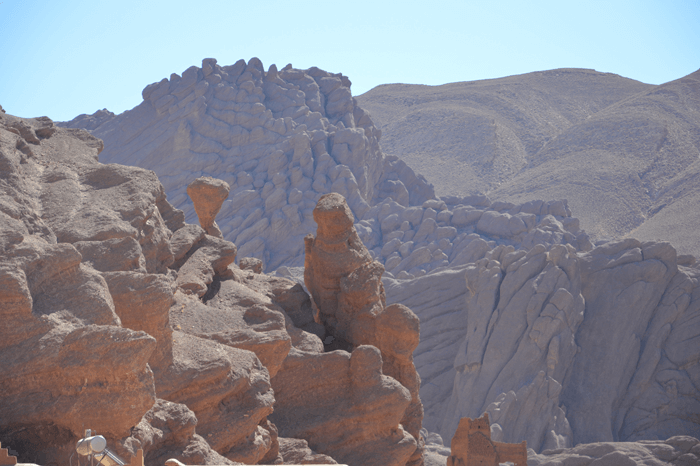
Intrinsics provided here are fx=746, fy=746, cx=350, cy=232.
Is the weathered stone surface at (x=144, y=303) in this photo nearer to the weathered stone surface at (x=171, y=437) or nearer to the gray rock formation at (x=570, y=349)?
the weathered stone surface at (x=171, y=437)

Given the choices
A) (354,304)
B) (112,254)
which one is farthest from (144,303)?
(354,304)

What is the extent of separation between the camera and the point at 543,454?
3475 centimetres

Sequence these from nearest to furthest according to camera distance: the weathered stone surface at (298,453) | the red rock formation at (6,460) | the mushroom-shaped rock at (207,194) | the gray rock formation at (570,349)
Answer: the red rock formation at (6,460), the weathered stone surface at (298,453), the mushroom-shaped rock at (207,194), the gray rock formation at (570,349)

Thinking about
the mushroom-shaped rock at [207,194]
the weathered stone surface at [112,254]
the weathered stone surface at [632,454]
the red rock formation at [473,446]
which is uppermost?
the mushroom-shaped rock at [207,194]

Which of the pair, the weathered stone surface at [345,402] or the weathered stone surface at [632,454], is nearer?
the weathered stone surface at [345,402]

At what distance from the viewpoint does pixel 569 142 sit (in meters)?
96.9

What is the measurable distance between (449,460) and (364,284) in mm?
11365

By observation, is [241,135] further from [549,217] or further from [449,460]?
Result: [449,460]

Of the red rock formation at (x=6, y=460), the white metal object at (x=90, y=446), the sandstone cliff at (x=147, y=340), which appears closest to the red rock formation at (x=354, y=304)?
the sandstone cliff at (x=147, y=340)

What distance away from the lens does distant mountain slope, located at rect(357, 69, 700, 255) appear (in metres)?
78.8

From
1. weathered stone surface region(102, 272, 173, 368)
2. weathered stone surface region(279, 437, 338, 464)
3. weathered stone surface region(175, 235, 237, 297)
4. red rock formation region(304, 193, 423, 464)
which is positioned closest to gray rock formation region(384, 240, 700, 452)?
red rock formation region(304, 193, 423, 464)

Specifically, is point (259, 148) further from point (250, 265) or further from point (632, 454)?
point (632, 454)

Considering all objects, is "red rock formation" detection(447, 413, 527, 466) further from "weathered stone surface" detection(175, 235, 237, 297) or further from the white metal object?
the white metal object

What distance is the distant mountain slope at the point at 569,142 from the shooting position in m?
78.8
